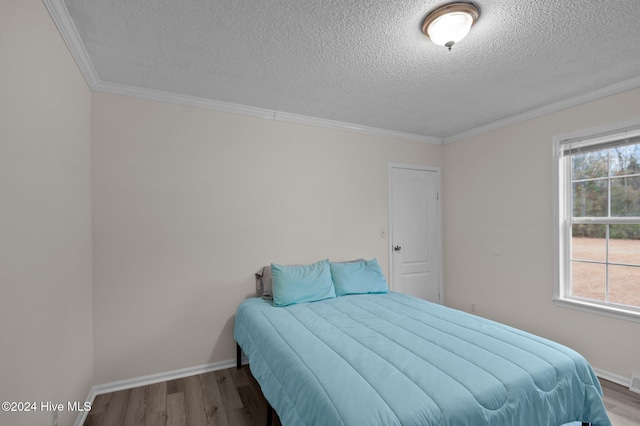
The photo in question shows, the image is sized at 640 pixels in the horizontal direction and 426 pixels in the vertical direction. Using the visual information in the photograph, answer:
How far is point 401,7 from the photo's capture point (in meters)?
1.59

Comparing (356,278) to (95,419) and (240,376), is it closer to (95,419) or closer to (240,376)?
(240,376)

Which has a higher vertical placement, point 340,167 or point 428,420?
point 340,167

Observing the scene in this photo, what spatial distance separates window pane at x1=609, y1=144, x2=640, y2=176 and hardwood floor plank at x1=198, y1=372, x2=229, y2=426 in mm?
3669

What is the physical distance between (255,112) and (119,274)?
1.88m

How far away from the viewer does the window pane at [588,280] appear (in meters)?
2.67

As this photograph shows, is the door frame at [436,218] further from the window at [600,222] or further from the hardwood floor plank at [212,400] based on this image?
the hardwood floor plank at [212,400]

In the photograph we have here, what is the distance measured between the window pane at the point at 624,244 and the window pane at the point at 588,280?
0.15 meters

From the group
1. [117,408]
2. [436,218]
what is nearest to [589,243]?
[436,218]

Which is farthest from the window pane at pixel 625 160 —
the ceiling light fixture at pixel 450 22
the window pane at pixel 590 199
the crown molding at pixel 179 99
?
the crown molding at pixel 179 99

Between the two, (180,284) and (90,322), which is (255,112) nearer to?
(180,284)

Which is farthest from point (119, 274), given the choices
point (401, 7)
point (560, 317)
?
point (560, 317)

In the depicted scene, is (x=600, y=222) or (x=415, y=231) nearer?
(x=600, y=222)

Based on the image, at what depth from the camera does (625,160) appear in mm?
2533

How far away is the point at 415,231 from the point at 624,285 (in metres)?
1.94
